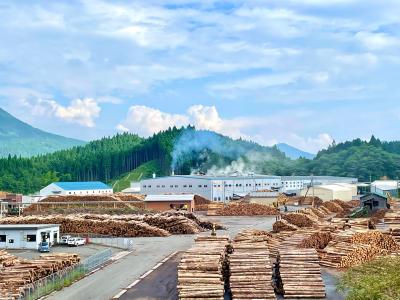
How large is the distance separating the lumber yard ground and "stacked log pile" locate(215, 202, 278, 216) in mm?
36554

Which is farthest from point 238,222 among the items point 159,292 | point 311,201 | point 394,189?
point 394,189

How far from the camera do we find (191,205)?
309 ft

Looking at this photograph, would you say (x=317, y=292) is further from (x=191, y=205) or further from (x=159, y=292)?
(x=191, y=205)

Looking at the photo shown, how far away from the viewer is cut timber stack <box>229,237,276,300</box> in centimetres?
3009

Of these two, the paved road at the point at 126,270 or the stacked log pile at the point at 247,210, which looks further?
the stacked log pile at the point at 247,210

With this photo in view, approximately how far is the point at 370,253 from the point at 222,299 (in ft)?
55.3

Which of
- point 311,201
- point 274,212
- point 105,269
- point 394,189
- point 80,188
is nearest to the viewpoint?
point 105,269

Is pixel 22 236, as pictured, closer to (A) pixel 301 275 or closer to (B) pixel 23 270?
(B) pixel 23 270

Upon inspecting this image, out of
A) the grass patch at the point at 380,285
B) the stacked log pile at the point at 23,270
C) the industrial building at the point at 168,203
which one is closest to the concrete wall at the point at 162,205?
the industrial building at the point at 168,203

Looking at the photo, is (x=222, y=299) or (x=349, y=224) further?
(x=349, y=224)

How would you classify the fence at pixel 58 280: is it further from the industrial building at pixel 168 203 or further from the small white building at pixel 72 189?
the small white building at pixel 72 189

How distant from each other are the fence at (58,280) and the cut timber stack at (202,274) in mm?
8066

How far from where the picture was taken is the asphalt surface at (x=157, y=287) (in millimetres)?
32562

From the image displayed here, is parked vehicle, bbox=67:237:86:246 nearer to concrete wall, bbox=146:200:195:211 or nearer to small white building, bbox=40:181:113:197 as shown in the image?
concrete wall, bbox=146:200:195:211
